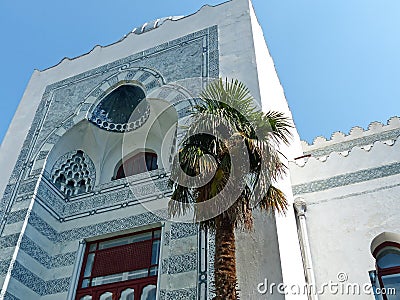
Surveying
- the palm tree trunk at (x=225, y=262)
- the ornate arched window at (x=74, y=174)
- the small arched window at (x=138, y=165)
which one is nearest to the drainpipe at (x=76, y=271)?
the ornate arched window at (x=74, y=174)

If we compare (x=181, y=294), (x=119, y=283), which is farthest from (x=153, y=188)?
(x=181, y=294)

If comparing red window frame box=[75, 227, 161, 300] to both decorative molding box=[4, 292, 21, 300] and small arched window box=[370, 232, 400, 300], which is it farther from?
small arched window box=[370, 232, 400, 300]

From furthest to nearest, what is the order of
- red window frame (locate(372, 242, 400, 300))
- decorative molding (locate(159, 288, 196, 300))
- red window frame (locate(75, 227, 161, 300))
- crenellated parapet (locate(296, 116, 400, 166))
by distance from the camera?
crenellated parapet (locate(296, 116, 400, 166)), red window frame (locate(75, 227, 161, 300)), red window frame (locate(372, 242, 400, 300)), decorative molding (locate(159, 288, 196, 300))

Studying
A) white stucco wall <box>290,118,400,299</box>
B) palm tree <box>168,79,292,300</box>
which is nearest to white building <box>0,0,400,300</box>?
white stucco wall <box>290,118,400,299</box>

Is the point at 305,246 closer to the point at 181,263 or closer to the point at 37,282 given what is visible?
the point at 181,263

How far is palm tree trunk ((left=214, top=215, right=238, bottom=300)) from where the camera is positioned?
3.77 m

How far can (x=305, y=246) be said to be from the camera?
564 centimetres

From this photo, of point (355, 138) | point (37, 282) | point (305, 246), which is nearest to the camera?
point (305, 246)

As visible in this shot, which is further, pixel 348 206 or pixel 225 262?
pixel 348 206

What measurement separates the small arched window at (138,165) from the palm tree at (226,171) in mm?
3130

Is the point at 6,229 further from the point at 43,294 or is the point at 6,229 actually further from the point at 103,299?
the point at 103,299

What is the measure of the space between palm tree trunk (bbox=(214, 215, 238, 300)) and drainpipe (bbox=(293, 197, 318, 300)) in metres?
1.67

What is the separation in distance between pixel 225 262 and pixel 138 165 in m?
4.18

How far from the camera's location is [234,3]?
8.45 meters
